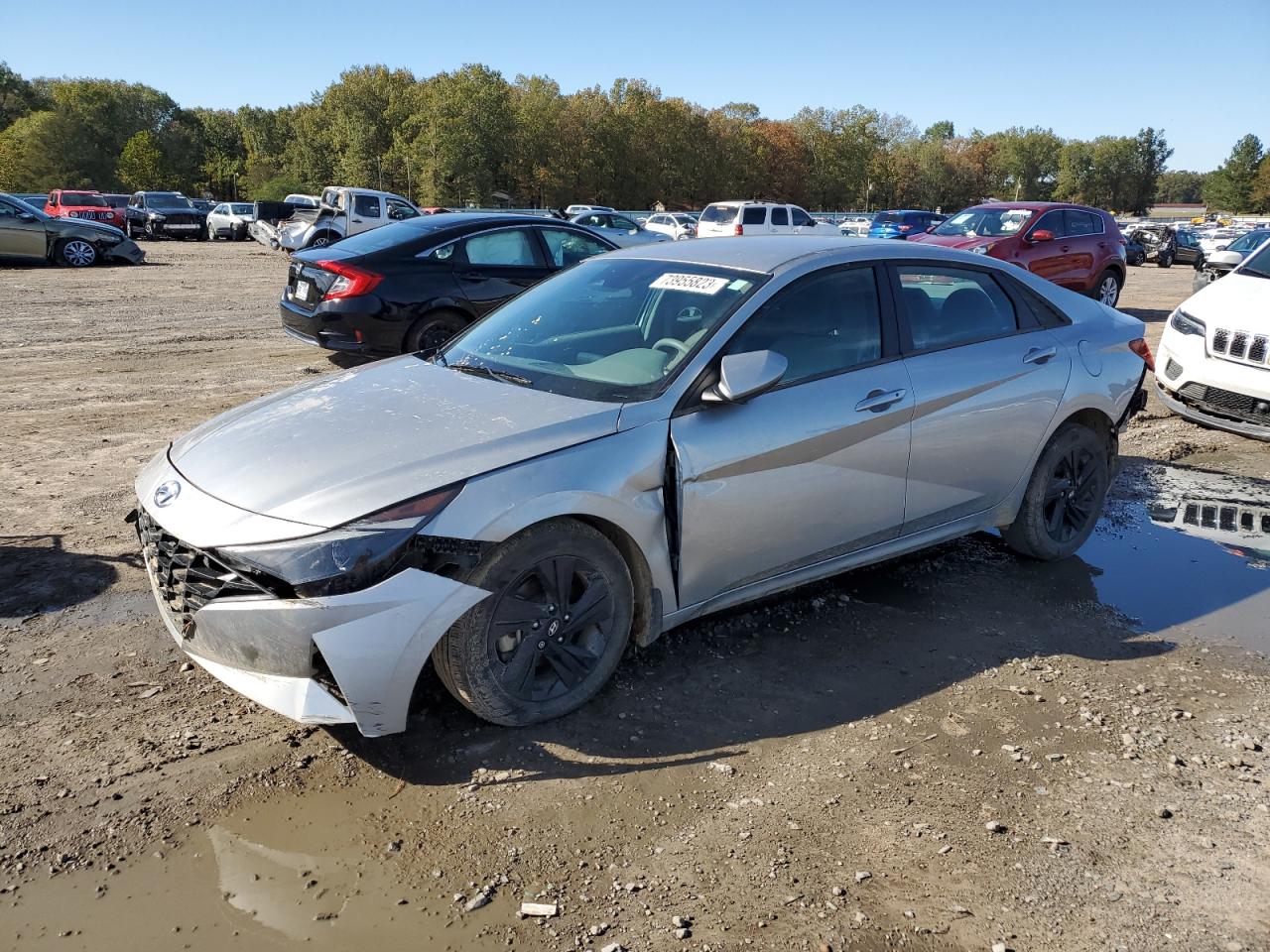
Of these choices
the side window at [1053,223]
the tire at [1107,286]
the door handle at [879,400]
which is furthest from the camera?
the tire at [1107,286]

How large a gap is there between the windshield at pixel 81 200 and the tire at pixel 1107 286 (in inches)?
1443

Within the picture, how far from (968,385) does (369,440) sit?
2770 millimetres

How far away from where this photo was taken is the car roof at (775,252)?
435 cm

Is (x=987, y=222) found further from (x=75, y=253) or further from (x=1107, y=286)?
(x=75, y=253)

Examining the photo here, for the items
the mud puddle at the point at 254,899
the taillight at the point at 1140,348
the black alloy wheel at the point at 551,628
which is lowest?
the mud puddle at the point at 254,899

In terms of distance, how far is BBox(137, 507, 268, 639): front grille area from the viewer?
3.14m

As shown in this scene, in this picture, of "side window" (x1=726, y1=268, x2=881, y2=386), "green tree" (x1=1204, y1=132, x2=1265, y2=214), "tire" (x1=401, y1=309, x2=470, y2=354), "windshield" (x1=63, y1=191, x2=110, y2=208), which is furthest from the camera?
"green tree" (x1=1204, y1=132, x2=1265, y2=214)

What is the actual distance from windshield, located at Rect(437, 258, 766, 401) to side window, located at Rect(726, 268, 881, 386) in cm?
15

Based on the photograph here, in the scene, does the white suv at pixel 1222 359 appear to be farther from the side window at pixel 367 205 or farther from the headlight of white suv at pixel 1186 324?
the side window at pixel 367 205

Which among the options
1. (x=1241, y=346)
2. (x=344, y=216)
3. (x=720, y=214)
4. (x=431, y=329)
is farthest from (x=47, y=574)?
(x=720, y=214)

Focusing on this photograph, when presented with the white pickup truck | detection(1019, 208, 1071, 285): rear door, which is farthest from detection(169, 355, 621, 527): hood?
the white pickup truck

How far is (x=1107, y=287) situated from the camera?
652 inches

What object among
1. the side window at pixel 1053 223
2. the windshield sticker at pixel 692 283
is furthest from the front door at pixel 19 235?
the windshield sticker at pixel 692 283

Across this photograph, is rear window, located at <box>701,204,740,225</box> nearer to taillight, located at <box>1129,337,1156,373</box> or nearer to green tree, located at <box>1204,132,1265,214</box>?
taillight, located at <box>1129,337,1156,373</box>
